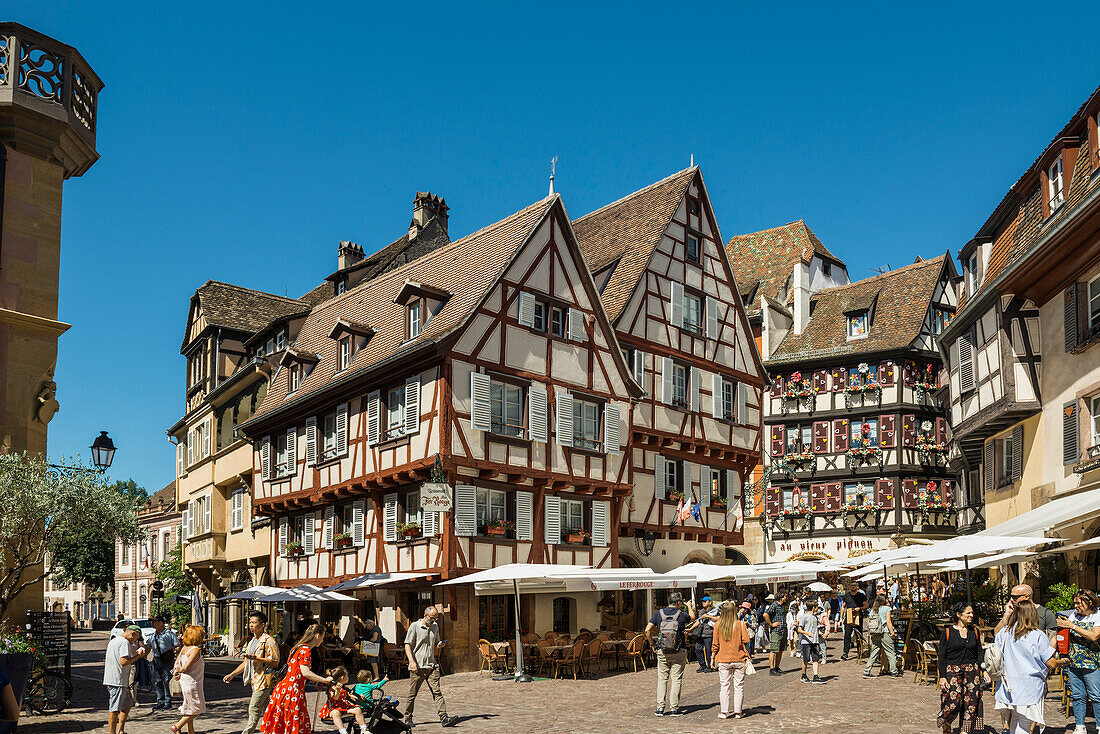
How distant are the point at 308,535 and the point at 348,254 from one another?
61.4 ft

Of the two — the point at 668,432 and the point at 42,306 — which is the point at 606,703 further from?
the point at 668,432

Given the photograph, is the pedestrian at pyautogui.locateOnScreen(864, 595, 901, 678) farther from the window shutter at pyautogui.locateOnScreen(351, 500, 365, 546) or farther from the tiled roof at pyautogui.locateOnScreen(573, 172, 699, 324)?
the window shutter at pyautogui.locateOnScreen(351, 500, 365, 546)

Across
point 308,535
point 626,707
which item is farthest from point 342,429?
point 626,707

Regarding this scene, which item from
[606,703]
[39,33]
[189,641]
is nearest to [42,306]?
[39,33]

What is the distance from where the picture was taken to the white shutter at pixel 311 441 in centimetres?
3175

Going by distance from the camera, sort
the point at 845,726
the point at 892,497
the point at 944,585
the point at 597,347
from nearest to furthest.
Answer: the point at 845,726, the point at 597,347, the point at 944,585, the point at 892,497

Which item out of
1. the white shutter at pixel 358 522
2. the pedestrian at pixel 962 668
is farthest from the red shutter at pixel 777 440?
the pedestrian at pixel 962 668

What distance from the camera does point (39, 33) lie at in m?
16.5

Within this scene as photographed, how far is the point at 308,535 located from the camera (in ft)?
107

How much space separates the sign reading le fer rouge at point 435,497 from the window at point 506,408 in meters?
2.94

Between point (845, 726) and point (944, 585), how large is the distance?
22796 millimetres

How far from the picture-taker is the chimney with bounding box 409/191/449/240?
152 ft

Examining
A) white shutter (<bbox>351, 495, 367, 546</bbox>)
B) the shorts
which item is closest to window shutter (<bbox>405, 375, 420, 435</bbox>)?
white shutter (<bbox>351, 495, 367, 546</bbox>)

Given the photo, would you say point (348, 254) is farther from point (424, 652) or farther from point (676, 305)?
point (424, 652)
